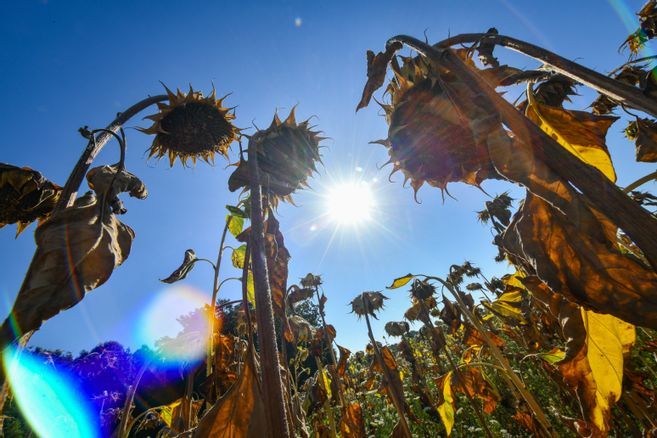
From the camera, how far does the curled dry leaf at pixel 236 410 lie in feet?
2.28

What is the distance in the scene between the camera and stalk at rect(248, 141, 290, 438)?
64 centimetres

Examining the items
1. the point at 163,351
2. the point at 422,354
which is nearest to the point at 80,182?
the point at 163,351

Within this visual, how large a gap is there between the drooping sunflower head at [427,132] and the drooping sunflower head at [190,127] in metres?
1.58

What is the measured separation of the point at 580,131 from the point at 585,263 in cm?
47

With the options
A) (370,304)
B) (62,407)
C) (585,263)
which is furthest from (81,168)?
(370,304)

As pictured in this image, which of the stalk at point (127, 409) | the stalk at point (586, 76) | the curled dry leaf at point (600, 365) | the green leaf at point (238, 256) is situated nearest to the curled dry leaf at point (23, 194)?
the green leaf at point (238, 256)

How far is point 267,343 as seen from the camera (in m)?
0.70

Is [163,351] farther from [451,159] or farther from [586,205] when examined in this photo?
[586,205]

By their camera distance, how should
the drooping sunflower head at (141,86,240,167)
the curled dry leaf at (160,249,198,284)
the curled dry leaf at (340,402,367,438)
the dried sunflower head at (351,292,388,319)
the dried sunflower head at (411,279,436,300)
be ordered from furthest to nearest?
1. the dried sunflower head at (411,279,436,300)
2. the dried sunflower head at (351,292,388,319)
3. the curled dry leaf at (340,402,367,438)
4. the drooping sunflower head at (141,86,240,167)
5. the curled dry leaf at (160,249,198,284)

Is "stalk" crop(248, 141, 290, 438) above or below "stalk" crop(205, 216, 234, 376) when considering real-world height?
below

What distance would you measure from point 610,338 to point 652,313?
345mm

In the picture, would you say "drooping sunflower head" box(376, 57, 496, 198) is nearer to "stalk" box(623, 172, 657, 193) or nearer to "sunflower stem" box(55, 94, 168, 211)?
"stalk" box(623, 172, 657, 193)

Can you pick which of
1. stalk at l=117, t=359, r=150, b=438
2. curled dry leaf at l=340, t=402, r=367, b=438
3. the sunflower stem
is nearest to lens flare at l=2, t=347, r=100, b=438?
stalk at l=117, t=359, r=150, b=438

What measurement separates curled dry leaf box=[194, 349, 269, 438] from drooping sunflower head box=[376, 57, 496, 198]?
939 mm
